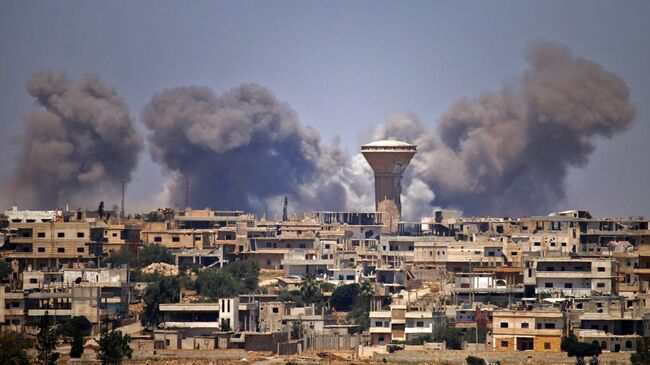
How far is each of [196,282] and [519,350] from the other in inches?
878

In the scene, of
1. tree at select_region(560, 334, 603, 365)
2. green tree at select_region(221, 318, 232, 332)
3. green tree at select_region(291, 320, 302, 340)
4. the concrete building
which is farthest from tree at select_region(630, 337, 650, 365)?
green tree at select_region(221, 318, 232, 332)

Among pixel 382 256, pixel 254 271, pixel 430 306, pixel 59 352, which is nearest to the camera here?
pixel 59 352

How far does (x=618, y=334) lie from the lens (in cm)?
8338

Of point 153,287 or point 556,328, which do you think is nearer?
point 556,328

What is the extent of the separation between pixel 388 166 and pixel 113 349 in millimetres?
74352

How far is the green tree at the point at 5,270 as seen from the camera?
9894 cm

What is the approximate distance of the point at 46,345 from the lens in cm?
7688

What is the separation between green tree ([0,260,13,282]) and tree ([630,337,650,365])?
102 ft

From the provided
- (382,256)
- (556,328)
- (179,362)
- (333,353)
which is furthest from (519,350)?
(382,256)

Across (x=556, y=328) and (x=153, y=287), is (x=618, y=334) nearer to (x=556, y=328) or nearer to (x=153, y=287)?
(x=556, y=328)

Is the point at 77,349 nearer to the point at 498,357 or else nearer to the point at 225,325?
the point at 225,325

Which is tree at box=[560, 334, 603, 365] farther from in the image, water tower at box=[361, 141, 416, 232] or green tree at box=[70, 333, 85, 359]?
water tower at box=[361, 141, 416, 232]

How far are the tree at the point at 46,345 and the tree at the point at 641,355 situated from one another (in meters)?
20.3

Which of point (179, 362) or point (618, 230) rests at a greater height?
point (618, 230)
